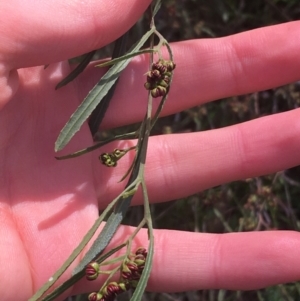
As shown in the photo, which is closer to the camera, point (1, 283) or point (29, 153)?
point (1, 283)

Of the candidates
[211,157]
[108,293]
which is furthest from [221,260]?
[108,293]

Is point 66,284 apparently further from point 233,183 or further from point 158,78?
point 233,183

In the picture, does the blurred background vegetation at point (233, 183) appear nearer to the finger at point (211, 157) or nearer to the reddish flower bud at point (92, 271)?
the finger at point (211, 157)

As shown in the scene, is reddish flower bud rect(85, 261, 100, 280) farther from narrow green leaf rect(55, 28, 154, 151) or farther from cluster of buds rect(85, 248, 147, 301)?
narrow green leaf rect(55, 28, 154, 151)

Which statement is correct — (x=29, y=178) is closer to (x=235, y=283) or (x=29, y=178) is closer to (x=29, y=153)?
(x=29, y=153)

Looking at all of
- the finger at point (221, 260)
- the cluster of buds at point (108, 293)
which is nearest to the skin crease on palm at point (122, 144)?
the finger at point (221, 260)

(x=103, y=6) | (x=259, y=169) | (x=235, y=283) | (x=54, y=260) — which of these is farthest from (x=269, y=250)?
(x=103, y=6)
